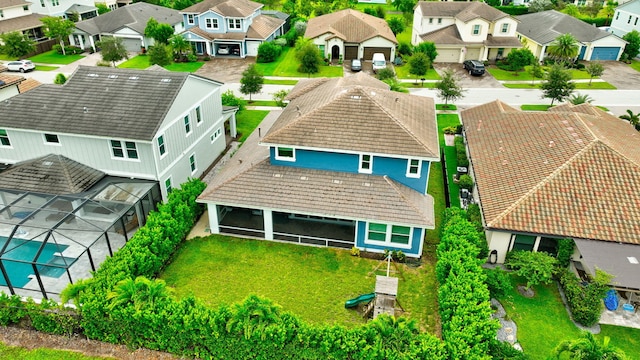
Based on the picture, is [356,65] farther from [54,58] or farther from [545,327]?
[545,327]

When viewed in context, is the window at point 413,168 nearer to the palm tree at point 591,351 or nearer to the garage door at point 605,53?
the palm tree at point 591,351

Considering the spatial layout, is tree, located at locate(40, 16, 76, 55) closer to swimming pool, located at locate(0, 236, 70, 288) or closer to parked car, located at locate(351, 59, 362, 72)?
parked car, located at locate(351, 59, 362, 72)

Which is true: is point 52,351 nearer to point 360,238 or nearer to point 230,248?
point 230,248

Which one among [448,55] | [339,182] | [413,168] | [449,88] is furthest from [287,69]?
[413,168]

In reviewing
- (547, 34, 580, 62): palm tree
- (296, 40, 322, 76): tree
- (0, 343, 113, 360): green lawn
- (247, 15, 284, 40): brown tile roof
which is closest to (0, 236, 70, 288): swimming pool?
(0, 343, 113, 360): green lawn

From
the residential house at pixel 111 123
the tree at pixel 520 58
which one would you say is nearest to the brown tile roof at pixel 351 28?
the tree at pixel 520 58

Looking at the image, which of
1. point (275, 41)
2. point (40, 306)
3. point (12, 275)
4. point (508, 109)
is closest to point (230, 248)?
point (40, 306)
